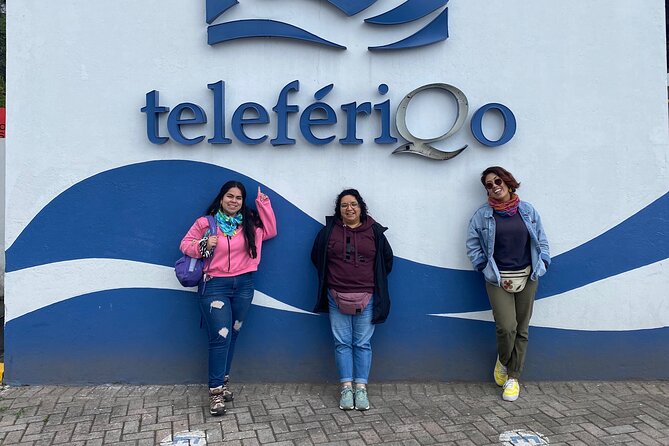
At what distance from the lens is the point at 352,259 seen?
3.78 metres

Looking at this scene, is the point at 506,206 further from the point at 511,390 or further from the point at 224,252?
the point at 224,252

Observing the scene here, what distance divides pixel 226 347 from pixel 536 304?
8.44ft

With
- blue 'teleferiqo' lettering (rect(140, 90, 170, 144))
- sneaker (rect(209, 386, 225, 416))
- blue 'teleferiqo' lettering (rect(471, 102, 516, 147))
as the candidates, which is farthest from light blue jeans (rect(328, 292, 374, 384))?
blue 'teleferiqo' lettering (rect(140, 90, 170, 144))

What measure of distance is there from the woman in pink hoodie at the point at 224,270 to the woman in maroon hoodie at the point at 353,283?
0.58 m

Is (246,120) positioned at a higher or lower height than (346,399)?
higher

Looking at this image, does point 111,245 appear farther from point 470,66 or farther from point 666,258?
point 666,258

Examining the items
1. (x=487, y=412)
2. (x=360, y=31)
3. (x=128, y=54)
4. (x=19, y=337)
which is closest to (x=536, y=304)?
(x=487, y=412)

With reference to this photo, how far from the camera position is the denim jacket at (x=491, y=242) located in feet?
12.4

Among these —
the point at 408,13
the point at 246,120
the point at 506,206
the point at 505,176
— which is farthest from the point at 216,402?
the point at 408,13

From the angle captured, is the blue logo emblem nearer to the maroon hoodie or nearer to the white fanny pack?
the maroon hoodie

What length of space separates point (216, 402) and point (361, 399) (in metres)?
1.08

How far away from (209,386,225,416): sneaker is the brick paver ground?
51mm

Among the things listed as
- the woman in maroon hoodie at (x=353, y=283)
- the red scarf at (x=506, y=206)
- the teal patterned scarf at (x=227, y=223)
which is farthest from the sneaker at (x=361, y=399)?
the red scarf at (x=506, y=206)

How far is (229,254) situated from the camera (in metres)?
3.69
